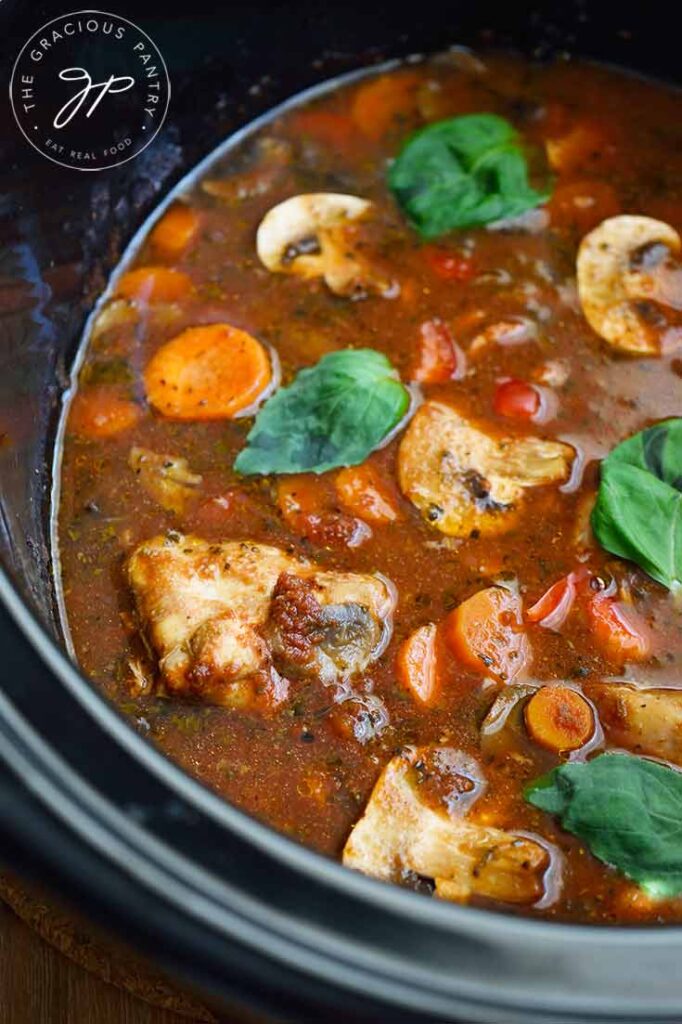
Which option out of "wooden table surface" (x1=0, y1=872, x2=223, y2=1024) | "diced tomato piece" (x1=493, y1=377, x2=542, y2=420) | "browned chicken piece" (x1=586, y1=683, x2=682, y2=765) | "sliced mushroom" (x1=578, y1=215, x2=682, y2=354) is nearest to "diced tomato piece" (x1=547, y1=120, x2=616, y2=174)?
"sliced mushroom" (x1=578, y1=215, x2=682, y2=354)

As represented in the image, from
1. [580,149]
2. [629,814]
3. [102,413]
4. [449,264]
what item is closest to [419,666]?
[629,814]

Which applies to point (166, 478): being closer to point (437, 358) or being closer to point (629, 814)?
point (437, 358)

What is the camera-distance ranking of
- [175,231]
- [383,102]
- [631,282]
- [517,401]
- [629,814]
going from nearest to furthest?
[629,814] → [517,401] → [631,282] → [175,231] → [383,102]

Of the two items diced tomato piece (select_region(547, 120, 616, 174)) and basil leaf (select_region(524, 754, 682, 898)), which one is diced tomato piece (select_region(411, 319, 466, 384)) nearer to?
diced tomato piece (select_region(547, 120, 616, 174))

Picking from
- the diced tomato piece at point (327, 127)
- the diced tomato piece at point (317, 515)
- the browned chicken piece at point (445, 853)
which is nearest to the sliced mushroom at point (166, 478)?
the diced tomato piece at point (317, 515)

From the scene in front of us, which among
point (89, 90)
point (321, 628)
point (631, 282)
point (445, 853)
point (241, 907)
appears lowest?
point (445, 853)

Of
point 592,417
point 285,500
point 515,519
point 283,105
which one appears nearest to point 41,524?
point 285,500

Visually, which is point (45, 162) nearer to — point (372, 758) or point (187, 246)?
point (187, 246)
